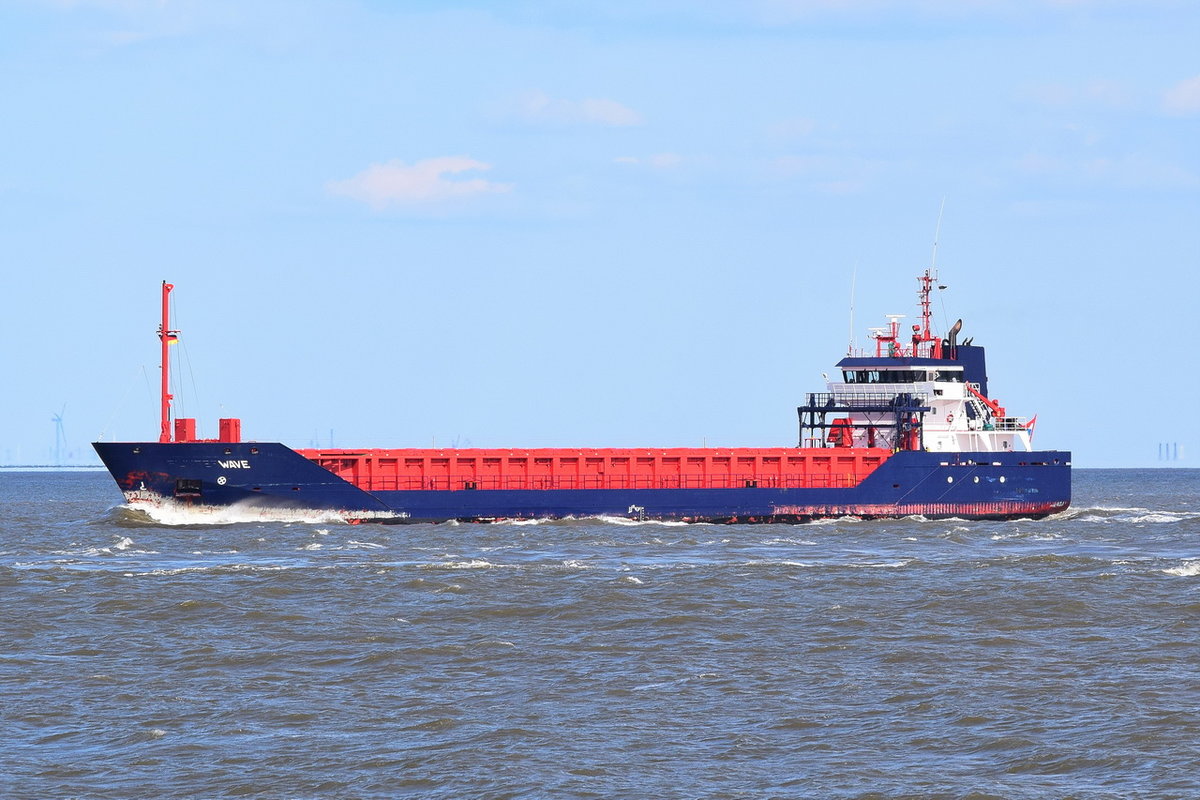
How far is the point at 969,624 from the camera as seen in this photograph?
2919cm

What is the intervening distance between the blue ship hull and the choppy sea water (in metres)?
8.83

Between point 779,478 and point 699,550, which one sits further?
point 779,478

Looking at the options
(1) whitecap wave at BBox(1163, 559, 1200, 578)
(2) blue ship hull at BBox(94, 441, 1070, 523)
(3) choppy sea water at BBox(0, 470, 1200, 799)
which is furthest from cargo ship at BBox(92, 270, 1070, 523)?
(1) whitecap wave at BBox(1163, 559, 1200, 578)

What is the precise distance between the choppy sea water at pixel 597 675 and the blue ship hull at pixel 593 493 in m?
8.83

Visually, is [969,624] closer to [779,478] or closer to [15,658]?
[15,658]

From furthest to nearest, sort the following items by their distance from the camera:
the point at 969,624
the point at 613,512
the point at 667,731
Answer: the point at 613,512 < the point at 969,624 < the point at 667,731

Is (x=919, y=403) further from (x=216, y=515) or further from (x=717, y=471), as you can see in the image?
(x=216, y=515)

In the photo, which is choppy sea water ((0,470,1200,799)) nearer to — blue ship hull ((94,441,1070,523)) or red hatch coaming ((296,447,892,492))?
blue ship hull ((94,441,1070,523))

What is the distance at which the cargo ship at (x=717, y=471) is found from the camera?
5175cm

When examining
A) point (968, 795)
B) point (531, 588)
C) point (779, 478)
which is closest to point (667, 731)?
point (968, 795)

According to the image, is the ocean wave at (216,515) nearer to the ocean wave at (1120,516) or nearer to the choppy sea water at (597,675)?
the choppy sea water at (597,675)

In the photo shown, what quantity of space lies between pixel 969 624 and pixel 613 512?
2717 cm

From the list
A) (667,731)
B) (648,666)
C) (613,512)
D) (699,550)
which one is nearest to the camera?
(667,731)

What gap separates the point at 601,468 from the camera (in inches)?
2265
